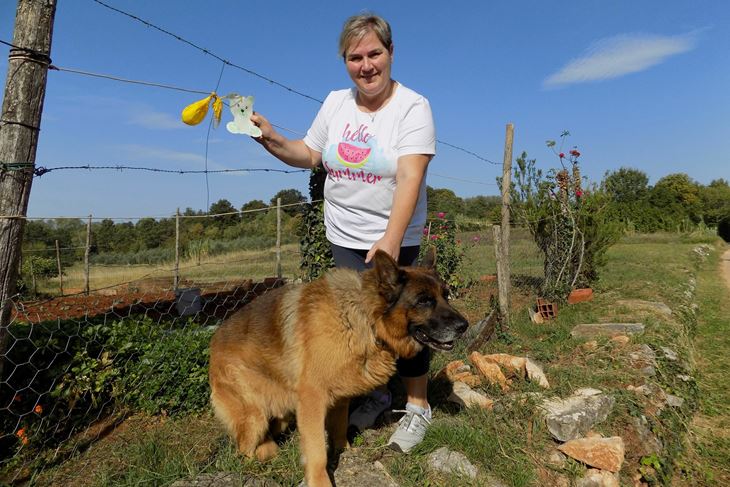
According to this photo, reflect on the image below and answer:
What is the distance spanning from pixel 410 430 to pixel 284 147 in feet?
7.19

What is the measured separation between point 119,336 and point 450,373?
3.10 metres

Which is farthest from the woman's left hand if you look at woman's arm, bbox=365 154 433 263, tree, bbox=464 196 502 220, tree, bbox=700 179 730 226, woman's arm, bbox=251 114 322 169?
tree, bbox=700 179 730 226

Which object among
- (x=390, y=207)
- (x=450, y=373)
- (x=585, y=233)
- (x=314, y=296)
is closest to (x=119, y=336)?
(x=314, y=296)

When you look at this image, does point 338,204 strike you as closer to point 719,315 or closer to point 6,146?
point 6,146

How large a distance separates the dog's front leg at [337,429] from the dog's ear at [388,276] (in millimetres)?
1032

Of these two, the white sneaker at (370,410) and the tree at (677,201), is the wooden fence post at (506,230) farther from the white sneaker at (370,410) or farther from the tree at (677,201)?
the tree at (677,201)

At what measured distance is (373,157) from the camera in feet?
9.21

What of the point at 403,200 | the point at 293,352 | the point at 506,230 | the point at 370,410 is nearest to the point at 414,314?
the point at 403,200

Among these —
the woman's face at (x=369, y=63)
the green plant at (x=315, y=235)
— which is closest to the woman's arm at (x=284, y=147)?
the woman's face at (x=369, y=63)

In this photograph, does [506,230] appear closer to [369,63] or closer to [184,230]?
[369,63]

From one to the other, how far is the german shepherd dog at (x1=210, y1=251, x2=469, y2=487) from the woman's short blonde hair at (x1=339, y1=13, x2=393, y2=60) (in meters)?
1.32

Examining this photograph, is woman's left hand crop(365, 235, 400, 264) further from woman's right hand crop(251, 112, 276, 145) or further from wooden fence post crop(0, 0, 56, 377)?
wooden fence post crop(0, 0, 56, 377)

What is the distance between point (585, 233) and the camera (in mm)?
8719

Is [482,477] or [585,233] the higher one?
[585,233]
